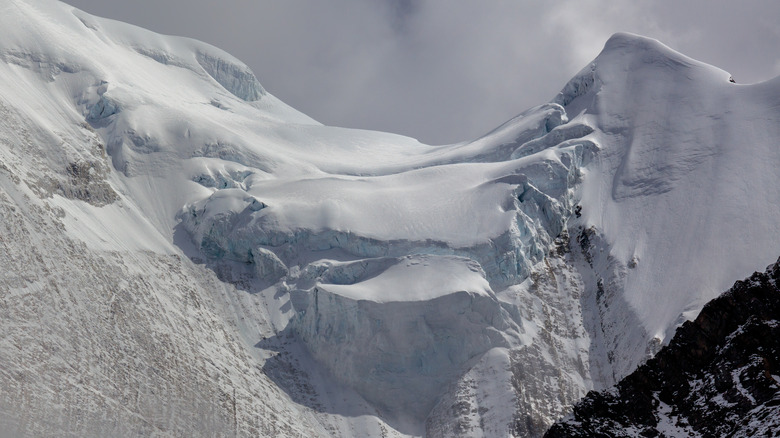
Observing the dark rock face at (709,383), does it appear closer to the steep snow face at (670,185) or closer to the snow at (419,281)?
the steep snow face at (670,185)

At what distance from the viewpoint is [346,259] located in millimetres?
151125

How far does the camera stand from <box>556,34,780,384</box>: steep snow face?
139 metres

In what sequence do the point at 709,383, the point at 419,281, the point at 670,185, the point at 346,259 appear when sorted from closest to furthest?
the point at 709,383
the point at 419,281
the point at 346,259
the point at 670,185

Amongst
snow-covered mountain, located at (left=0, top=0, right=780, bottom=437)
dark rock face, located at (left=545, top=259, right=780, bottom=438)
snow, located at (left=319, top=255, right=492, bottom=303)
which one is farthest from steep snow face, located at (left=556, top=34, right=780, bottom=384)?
dark rock face, located at (left=545, top=259, right=780, bottom=438)

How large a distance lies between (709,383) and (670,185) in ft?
310

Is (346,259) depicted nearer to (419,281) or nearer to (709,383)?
(419,281)

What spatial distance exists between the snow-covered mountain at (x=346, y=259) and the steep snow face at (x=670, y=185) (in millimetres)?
355

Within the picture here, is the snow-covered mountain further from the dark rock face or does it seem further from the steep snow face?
the dark rock face

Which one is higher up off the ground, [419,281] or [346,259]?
[346,259]

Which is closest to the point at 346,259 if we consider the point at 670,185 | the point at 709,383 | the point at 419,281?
the point at 419,281

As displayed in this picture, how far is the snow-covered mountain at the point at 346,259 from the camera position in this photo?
12644 cm

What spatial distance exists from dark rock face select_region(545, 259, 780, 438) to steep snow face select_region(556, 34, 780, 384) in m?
59.8

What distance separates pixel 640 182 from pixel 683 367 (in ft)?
313

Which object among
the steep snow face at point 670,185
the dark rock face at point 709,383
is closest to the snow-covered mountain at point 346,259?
the steep snow face at point 670,185
